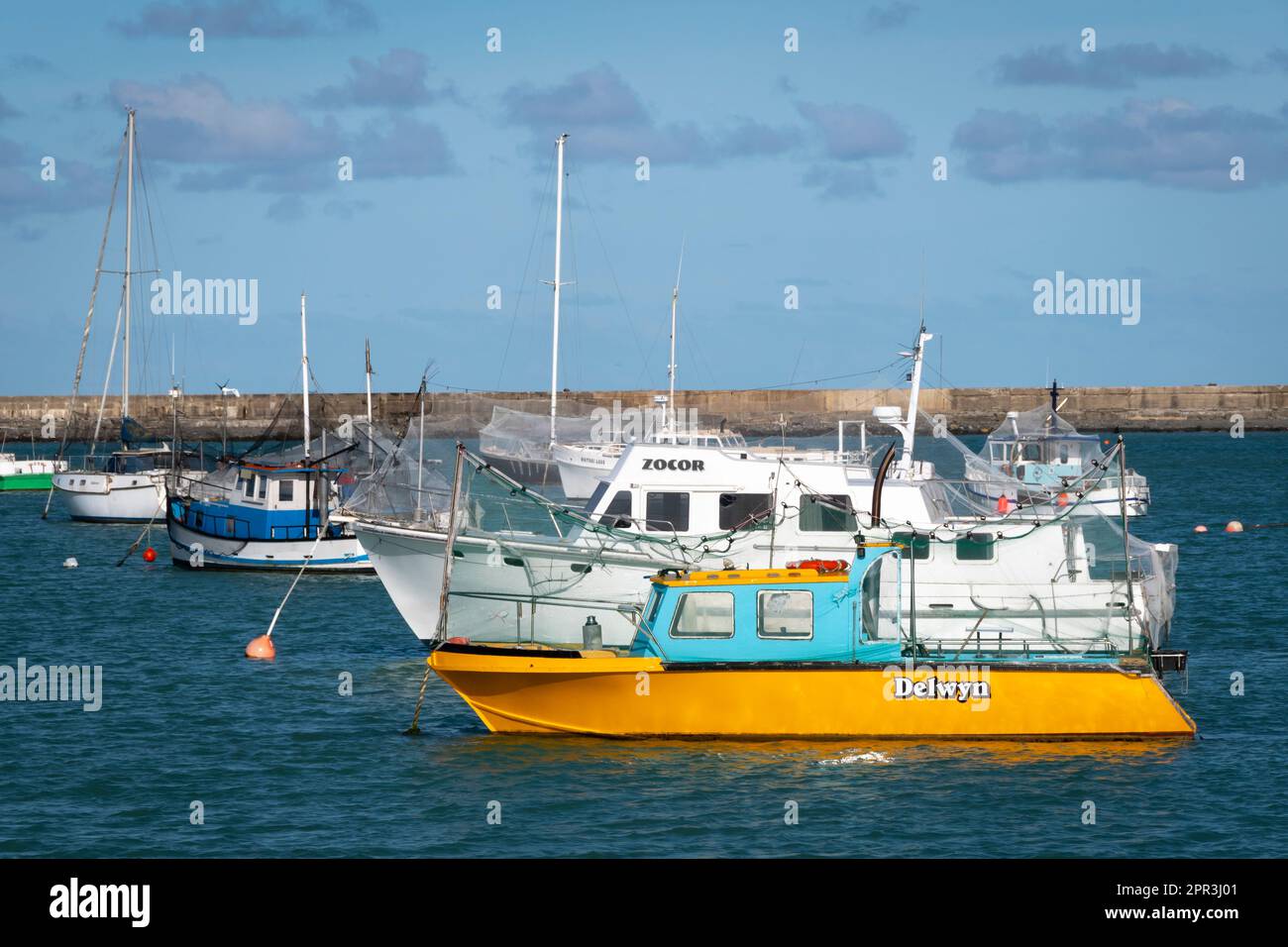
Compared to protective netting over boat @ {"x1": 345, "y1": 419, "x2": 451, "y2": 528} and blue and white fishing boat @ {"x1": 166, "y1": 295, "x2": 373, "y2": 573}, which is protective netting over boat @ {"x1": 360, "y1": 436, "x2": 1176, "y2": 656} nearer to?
protective netting over boat @ {"x1": 345, "y1": 419, "x2": 451, "y2": 528}

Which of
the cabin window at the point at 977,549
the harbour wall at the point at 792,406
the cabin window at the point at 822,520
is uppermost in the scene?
the harbour wall at the point at 792,406

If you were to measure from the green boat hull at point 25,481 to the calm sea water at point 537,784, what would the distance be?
6093cm

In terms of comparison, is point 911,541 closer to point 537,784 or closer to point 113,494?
point 537,784

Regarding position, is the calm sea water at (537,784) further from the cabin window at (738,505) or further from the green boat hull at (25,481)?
the green boat hull at (25,481)

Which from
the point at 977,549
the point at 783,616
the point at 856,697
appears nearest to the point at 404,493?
the point at 977,549

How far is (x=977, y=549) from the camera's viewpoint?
23484 mm

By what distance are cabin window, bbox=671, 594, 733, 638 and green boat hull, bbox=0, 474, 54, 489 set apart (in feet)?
235

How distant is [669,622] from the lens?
20359 mm

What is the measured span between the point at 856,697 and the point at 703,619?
2014mm

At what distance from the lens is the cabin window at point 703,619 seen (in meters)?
20.3

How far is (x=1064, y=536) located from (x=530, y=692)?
7.34 metres

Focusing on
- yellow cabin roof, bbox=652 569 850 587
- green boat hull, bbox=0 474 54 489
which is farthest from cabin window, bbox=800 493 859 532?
green boat hull, bbox=0 474 54 489

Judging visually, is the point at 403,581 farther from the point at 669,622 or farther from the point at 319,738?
the point at 669,622

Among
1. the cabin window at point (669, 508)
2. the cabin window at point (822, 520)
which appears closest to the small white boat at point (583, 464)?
the cabin window at point (669, 508)
